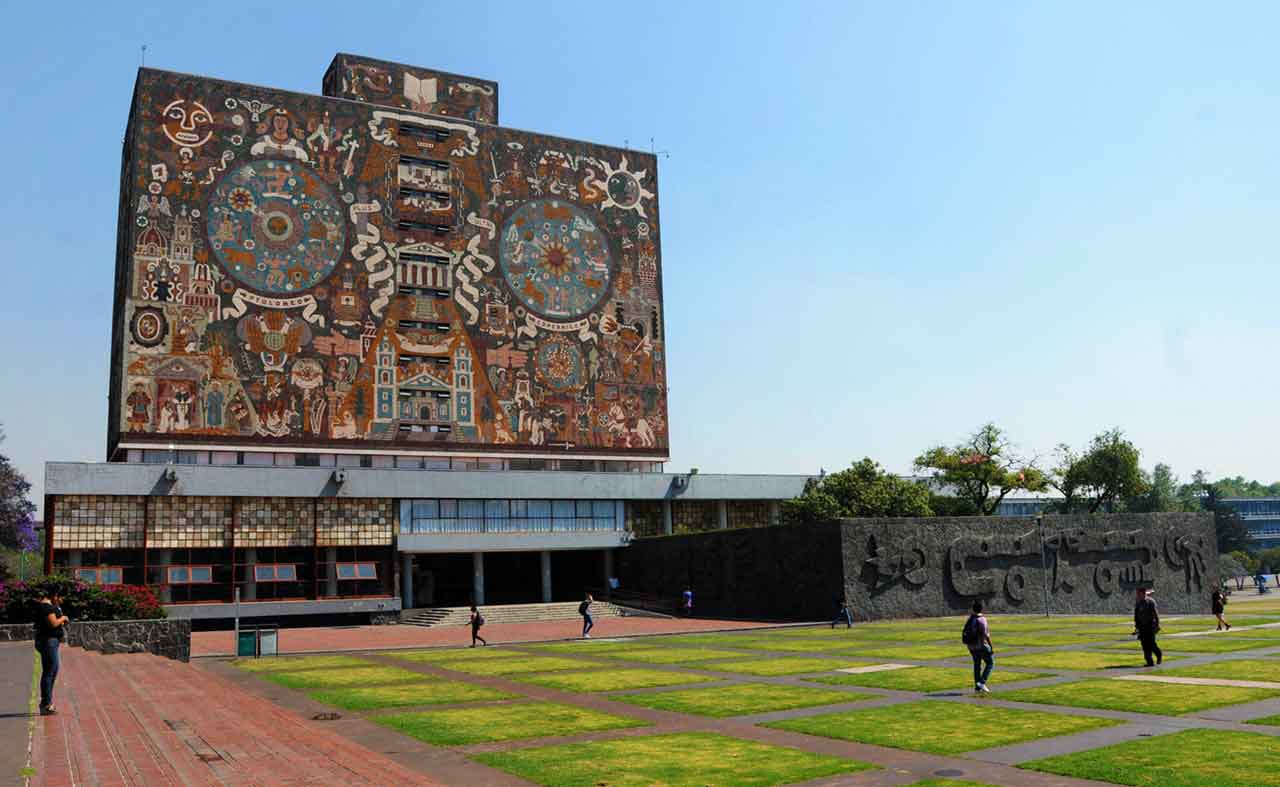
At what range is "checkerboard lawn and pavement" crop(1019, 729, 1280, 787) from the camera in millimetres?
12180

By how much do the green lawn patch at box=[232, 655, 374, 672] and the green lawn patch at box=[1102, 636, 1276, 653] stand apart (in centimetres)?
2259

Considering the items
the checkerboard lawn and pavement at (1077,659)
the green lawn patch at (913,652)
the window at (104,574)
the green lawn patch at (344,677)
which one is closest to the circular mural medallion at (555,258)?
the window at (104,574)

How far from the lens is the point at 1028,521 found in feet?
171

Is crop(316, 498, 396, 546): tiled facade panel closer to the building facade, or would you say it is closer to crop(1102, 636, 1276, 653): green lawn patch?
the building facade

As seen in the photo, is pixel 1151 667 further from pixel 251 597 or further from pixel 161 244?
pixel 161 244

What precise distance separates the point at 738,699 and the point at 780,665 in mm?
7297

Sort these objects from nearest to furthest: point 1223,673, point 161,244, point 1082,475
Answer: point 1223,673, point 161,244, point 1082,475

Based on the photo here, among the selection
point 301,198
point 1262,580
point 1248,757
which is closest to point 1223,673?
point 1248,757

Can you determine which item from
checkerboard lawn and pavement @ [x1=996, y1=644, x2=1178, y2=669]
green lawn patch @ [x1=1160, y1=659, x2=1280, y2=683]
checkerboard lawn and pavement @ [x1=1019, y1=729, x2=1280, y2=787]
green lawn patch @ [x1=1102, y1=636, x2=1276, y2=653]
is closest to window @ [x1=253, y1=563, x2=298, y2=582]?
checkerboard lawn and pavement @ [x1=996, y1=644, x2=1178, y2=669]

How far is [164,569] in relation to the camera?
57.5 meters

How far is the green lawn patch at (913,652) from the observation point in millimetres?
28266

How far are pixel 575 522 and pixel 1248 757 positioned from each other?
5864 centimetres

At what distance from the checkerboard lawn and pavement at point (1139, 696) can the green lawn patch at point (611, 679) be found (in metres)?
7.68

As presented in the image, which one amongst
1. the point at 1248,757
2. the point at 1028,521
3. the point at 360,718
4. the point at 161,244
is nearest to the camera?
the point at 1248,757
